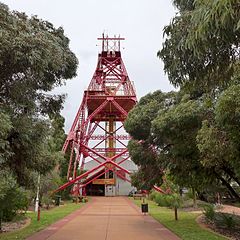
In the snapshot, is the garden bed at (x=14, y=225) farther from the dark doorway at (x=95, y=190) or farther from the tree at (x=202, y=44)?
the dark doorway at (x=95, y=190)

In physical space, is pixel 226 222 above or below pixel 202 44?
below

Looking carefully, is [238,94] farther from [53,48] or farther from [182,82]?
[53,48]

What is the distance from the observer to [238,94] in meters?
7.20

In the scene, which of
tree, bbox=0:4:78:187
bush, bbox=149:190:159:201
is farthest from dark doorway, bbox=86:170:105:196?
tree, bbox=0:4:78:187

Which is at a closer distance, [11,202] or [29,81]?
[29,81]

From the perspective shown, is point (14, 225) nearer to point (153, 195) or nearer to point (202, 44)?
point (202, 44)

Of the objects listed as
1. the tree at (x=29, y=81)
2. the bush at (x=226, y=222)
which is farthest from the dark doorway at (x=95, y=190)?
the tree at (x=29, y=81)

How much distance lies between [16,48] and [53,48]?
120 centimetres

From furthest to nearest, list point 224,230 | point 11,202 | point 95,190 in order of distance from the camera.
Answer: point 95,190 → point 11,202 → point 224,230

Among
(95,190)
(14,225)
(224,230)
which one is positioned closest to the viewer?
(224,230)

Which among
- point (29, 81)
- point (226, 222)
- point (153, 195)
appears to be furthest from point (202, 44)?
point (153, 195)

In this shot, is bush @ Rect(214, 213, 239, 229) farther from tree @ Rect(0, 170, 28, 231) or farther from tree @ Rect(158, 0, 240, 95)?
tree @ Rect(158, 0, 240, 95)

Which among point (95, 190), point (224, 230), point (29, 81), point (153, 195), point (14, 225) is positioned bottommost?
point (224, 230)

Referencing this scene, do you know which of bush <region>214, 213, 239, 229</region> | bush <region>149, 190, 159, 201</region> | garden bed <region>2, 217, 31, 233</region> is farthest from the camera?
bush <region>149, 190, 159, 201</region>
